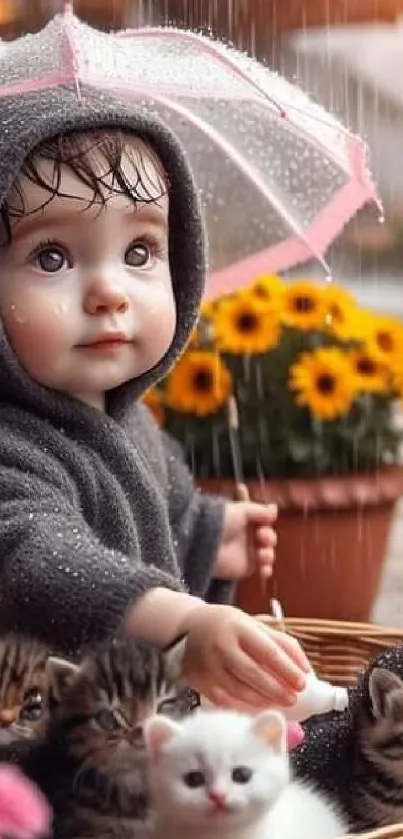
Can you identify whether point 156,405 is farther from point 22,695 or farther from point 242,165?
point 22,695

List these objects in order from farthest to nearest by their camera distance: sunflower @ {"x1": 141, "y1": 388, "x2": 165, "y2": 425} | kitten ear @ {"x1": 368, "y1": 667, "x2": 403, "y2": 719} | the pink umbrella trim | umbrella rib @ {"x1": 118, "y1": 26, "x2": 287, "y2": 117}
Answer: sunflower @ {"x1": 141, "y1": 388, "x2": 165, "y2": 425}
the pink umbrella trim
umbrella rib @ {"x1": 118, "y1": 26, "x2": 287, "y2": 117}
kitten ear @ {"x1": 368, "y1": 667, "x2": 403, "y2": 719}

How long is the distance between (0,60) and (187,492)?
28cm

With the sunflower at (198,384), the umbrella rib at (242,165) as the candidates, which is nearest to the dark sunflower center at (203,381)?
the sunflower at (198,384)

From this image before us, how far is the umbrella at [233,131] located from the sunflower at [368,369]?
0.08 metres

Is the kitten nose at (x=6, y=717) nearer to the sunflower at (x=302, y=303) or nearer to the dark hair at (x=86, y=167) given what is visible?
the dark hair at (x=86, y=167)

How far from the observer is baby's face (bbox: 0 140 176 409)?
58 cm

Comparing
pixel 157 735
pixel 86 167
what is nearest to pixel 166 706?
pixel 157 735

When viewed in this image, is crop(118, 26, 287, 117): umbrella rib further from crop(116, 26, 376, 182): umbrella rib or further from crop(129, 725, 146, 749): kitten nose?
crop(129, 725, 146, 749): kitten nose

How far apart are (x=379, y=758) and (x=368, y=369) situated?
15.0 inches

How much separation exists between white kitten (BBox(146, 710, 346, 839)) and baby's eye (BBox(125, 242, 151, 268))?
0.21m

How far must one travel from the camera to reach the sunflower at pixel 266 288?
0.88 metres

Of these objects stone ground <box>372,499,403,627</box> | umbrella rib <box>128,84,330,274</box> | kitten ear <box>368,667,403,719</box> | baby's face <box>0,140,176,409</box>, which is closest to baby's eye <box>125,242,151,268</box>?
baby's face <box>0,140,176,409</box>

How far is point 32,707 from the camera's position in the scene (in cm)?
51

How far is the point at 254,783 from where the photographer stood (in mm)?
509
